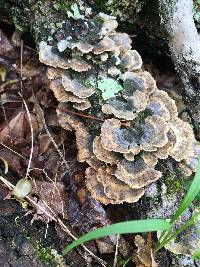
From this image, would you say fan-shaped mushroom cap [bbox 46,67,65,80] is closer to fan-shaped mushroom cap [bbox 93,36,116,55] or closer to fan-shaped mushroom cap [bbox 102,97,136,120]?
fan-shaped mushroom cap [bbox 93,36,116,55]

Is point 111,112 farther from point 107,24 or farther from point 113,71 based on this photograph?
point 107,24

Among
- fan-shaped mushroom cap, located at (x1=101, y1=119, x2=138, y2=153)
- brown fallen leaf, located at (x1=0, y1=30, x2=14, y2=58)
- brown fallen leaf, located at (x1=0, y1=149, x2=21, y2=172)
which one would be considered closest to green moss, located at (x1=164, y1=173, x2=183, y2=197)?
fan-shaped mushroom cap, located at (x1=101, y1=119, x2=138, y2=153)

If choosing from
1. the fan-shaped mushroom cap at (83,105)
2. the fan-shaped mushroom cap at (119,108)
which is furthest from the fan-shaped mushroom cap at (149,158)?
the fan-shaped mushroom cap at (83,105)

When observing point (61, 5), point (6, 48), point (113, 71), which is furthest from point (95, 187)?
point (6, 48)

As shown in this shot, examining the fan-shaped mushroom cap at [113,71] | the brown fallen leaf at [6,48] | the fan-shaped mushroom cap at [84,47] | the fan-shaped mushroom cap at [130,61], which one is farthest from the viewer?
the brown fallen leaf at [6,48]

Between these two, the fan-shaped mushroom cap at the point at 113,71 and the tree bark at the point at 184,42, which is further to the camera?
the tree bark at the point at 184,42

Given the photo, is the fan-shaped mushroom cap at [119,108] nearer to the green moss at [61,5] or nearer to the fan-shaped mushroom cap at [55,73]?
the fan-shaped mushroom cap at [55,73]
